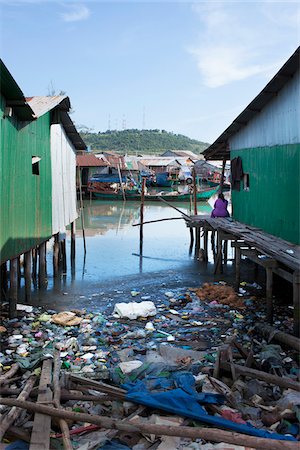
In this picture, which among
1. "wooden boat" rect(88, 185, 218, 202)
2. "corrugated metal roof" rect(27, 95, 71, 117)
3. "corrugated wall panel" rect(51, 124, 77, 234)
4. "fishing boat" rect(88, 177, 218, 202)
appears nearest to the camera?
"corrugated metal roof" rect(27, 95, 71, 117)

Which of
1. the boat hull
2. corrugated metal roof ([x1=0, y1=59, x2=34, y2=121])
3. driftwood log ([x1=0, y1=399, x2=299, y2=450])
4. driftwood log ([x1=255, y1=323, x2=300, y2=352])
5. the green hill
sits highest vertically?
the green hill

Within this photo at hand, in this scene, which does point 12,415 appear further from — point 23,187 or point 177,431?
point 23,187

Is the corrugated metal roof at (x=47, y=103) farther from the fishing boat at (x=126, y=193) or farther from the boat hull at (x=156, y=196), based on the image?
the fishing boat at (x=126, y=193)

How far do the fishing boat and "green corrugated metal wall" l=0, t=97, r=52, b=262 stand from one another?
28383 millimetres

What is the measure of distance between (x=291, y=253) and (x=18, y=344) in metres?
4.83

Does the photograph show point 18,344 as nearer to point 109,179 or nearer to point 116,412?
point 116,412

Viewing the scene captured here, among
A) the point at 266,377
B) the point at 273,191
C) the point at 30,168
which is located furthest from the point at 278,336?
the point at 30,168

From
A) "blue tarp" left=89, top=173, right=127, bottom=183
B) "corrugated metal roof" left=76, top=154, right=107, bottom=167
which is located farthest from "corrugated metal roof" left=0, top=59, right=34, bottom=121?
"corrugated metal roof" left=76, top=154, right=107, bottom=167

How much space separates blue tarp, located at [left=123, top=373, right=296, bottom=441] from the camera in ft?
13.6

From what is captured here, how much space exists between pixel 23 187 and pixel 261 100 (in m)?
5.72

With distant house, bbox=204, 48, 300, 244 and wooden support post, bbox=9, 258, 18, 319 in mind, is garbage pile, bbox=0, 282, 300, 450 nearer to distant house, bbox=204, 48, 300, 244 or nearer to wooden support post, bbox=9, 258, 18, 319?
wooden support post, bbox=9, 258, 18, 319

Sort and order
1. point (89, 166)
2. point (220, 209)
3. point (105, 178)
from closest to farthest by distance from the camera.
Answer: point (220, 209) → point (105, 178) → point (89, 166)

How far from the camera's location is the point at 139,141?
10575 centimetres

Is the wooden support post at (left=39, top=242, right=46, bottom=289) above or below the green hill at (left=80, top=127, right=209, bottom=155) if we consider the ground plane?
below
